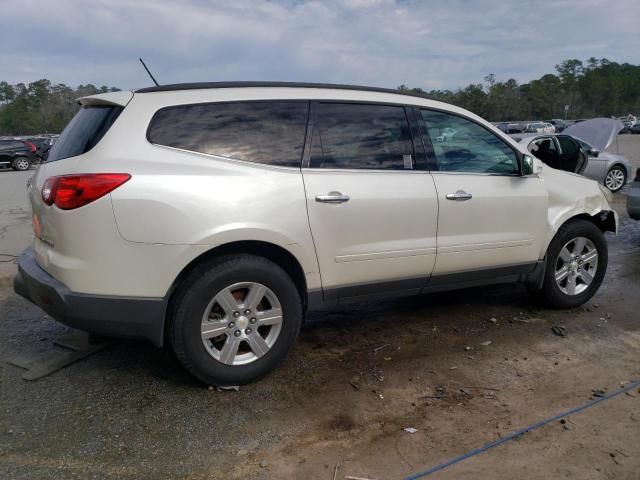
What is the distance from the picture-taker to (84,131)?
3.46 m

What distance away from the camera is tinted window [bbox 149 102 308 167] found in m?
3.33

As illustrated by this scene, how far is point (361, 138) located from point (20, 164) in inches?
1034

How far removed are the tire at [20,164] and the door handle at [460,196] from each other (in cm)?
2648

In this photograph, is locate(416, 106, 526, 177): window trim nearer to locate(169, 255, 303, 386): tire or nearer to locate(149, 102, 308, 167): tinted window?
locate(149, 102, 308, 167): tinted window

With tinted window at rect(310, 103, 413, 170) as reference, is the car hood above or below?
below

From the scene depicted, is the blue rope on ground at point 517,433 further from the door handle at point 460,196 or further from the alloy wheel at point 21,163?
the alloy wheel at point 21,163

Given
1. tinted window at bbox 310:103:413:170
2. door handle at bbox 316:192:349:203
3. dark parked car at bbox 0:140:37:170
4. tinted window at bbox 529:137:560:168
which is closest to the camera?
door handle at bbox 316:192:349:203

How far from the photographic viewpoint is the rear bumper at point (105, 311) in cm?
311

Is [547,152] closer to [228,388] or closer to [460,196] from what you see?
[460,196]

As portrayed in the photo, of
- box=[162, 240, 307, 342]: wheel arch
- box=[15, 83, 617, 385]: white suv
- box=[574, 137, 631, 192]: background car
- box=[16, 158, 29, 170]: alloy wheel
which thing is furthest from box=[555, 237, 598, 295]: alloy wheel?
box=[16, 158, 29, 170]: alloy wheel

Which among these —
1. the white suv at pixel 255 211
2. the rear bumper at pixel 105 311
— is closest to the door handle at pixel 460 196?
the white suv at pixel 255 211

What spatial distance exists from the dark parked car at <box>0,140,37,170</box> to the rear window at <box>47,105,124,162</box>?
994 inches

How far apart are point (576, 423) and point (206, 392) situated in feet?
7.18

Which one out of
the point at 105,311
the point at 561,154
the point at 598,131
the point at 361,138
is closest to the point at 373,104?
the point at 361,138
